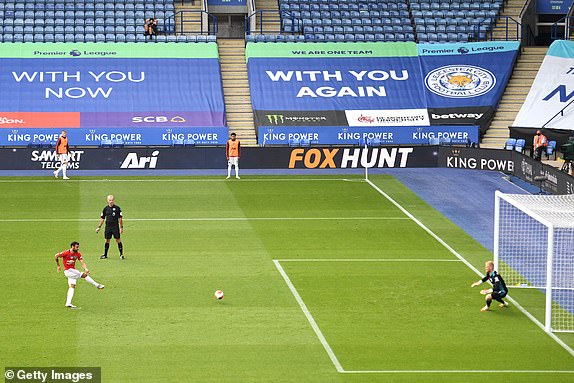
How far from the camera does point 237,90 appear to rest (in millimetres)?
54125

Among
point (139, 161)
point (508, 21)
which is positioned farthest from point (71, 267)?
point (508, 21)

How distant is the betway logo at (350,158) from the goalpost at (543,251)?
14085mm

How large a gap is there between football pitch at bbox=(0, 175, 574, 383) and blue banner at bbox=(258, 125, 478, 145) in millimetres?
9906

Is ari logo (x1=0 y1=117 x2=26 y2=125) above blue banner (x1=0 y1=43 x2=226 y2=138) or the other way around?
the other way around

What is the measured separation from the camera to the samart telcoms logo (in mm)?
Result: 54031

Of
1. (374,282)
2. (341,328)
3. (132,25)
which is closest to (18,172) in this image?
(132,25)

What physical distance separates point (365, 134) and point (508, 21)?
12.9m

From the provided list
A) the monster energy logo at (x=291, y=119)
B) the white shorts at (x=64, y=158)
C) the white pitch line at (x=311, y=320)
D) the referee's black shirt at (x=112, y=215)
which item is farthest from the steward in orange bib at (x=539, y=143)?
the referee's black shirt at (x=112, y=215)

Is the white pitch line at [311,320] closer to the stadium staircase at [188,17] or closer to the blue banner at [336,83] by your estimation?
the blue banner at [336,83]

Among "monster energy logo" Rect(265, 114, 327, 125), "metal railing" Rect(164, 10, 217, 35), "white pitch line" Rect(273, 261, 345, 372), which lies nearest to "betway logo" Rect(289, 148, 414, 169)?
"monster energy logo" Rect(265, 114, 327, 125)

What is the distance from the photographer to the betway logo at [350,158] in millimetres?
47375

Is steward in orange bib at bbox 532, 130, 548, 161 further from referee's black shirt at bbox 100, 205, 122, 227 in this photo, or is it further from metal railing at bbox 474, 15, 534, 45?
referee's black shirt at bbox 100, 205, 122, 227

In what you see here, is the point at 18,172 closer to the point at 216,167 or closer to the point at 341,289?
the point at 216,167

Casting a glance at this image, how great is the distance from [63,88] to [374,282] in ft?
94.3
